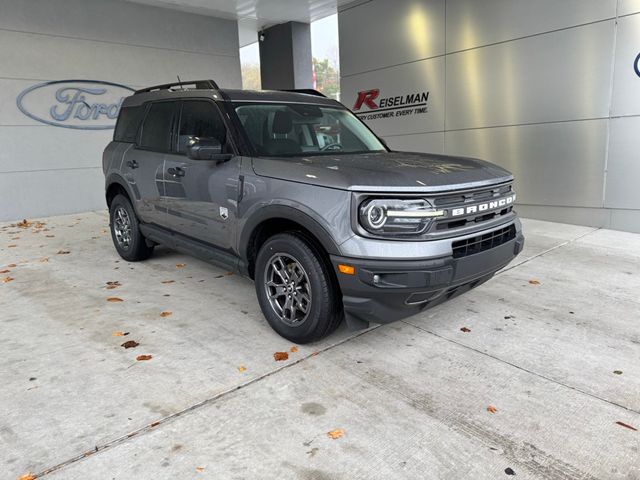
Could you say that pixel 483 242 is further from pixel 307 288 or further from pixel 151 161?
pixel 151 161

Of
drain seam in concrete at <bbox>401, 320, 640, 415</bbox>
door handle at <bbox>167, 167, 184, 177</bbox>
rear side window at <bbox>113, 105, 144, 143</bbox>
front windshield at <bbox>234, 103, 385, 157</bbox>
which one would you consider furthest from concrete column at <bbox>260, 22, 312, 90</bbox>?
drain seam in concrete at <bbox>401, 320, 640, 415</bbox>

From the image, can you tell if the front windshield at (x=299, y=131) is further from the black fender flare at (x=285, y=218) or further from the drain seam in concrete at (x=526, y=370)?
the drain seam in concrete at (x=526, y=370)

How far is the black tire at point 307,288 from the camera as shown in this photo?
9.93 feet

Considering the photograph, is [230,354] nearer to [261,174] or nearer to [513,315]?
[261,174]

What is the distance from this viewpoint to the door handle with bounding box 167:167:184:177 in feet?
13.9

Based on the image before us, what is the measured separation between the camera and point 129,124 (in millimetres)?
5312

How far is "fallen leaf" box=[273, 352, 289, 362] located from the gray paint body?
2.02 feet

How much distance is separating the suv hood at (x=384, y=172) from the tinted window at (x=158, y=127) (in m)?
1.57

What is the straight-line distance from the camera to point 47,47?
30.9 feet

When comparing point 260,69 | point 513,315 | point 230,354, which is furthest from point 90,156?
point 513,315

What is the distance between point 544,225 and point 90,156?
916cm

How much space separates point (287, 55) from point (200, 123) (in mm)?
10946

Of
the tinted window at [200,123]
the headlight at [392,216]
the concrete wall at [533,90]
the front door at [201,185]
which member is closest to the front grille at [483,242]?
the headlight at [392,216]

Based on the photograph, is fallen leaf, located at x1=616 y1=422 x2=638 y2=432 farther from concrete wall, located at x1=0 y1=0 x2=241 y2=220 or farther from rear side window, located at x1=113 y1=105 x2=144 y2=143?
concrete wall, located at x1=0 y1=0 x2=241 y2=220
